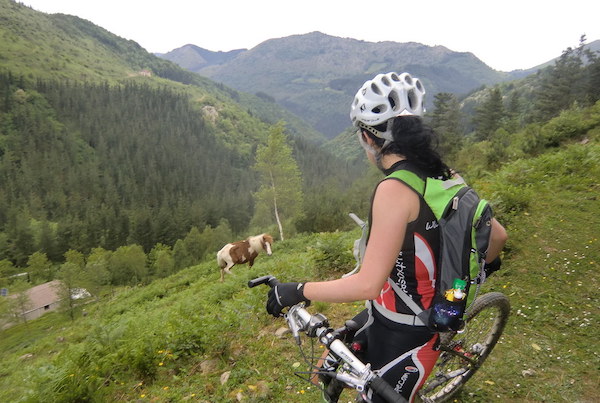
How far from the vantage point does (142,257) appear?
6231cm

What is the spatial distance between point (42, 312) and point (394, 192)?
236ft

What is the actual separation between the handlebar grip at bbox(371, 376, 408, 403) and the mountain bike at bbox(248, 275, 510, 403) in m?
0.28

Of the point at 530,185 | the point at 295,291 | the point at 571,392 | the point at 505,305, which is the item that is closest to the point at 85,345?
the point at 295,291

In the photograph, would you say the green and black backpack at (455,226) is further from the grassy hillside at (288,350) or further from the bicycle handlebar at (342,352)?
the grassy hillside at (288,350)

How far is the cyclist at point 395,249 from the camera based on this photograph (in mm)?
2041

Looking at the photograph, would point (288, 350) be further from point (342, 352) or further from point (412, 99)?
point (412, 99)

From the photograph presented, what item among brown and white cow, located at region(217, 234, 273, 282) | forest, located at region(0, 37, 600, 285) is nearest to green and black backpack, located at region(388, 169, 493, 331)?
brown and white cow, located at region(217, 234, 273, 282)

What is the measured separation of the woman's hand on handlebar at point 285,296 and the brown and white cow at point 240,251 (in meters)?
12.7

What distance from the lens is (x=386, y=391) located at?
6.30 ft

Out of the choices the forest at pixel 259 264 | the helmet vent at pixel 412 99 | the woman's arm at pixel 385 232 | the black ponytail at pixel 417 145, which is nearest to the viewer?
the woman's arm at pixel 385 232

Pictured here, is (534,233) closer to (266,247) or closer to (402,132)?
(402,132)

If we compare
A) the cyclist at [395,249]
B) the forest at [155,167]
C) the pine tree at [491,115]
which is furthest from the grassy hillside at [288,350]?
the pine tree at [491,115]

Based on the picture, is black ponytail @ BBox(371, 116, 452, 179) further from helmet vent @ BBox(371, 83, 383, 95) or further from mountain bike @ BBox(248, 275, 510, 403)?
mountain bike @ BBox(248, 275, 510, 403)

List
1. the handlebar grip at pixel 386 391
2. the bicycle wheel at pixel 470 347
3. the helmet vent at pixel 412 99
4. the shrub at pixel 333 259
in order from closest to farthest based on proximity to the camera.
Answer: the handlebar grip at pixel 386 391 < the helmet vent at pixel 412 99 < the bicycle wheel at pixel 470 347 < the shrub at pixel 333 259
